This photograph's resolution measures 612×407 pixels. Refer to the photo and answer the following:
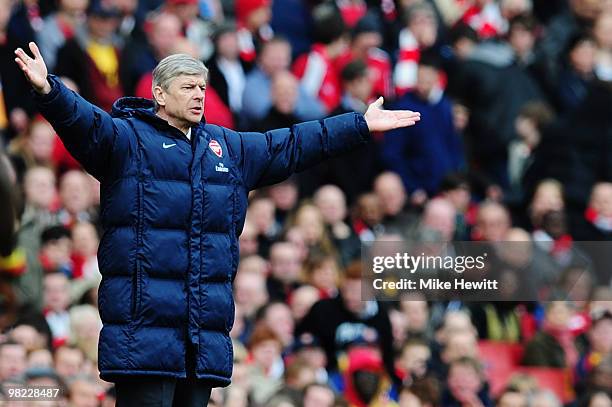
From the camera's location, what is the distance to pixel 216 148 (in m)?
7.31

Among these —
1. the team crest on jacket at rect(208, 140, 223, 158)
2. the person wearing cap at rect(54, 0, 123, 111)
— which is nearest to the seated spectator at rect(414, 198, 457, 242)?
the person wearing cap at rect(54, 0, 123, 111)

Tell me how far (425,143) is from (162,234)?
823cm

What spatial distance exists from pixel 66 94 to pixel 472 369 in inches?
248

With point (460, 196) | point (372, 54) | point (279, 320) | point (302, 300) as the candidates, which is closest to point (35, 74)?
point (279, 320)

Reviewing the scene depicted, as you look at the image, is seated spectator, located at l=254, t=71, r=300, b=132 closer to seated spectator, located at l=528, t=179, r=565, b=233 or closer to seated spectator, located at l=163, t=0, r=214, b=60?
seated spectator, located at l=163, t=0, r=214, b=60

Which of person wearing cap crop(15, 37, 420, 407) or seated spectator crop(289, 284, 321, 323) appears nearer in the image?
person wearing cap crop(15, 37, 420, 407)

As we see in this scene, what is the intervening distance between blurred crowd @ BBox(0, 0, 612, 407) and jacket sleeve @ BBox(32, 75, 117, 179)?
3.25 meters

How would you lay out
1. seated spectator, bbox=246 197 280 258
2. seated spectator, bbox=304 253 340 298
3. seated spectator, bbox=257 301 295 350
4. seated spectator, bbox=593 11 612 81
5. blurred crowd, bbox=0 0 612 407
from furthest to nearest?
seated spectator, bbox=593 11 612 81 → seated spectator, bbox=246 197 280 258 → seated spectator, bbox=304 253 340 298 → seated spectator, bbox=257 301 295 350 → blurred crowd, bbox=0 0 612 407

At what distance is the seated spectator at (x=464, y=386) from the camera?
1251 cm

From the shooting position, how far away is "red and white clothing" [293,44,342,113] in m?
15.1

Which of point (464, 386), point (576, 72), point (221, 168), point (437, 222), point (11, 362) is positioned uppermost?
point (576, 72)

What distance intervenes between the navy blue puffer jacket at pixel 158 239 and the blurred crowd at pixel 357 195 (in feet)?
10.1

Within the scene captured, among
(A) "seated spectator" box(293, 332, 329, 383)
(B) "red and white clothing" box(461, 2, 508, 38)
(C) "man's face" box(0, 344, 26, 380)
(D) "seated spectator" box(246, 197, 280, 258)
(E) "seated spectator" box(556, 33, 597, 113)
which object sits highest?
(B) "red and white clothing" box(461, 2, 508, 38)

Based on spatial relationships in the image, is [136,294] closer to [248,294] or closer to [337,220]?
[248,294]
